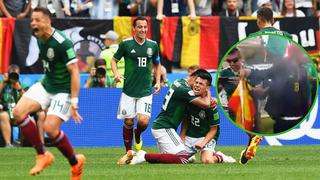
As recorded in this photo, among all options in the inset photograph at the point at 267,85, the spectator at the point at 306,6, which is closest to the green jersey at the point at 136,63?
the inset photograph at the point at 267,85

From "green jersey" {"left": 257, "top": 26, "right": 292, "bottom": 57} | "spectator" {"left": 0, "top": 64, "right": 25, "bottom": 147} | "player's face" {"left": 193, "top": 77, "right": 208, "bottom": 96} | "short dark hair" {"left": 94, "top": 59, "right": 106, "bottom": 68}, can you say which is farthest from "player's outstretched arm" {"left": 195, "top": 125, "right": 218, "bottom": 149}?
"spectator" {"left": 0, "top": 64, "right": 25, "bottom": 147}

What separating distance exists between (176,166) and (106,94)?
750 centimetres

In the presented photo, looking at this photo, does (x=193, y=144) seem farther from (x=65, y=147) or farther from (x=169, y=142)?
(x=65, y=147)

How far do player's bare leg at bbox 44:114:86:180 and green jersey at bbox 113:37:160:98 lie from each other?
198 inches

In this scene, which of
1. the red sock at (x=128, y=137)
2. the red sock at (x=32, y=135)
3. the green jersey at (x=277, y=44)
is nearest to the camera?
the red sock at (x=32, y=135)

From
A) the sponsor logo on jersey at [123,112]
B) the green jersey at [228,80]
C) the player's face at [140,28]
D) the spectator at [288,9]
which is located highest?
the player's face at [140,28]

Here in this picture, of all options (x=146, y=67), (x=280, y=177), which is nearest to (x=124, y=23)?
(x=146, y=67)

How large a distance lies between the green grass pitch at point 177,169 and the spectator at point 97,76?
368 cm

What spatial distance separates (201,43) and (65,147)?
11388 millimetres

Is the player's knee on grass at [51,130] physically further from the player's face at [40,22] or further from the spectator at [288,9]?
the spectator at [288,9]

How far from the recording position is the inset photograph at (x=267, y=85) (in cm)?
1684

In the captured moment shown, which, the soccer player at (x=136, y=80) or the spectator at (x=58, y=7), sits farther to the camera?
the spectator at (x=58, y=7)

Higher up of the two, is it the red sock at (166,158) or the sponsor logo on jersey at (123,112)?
the sponsor logo on jersey at (123,112)

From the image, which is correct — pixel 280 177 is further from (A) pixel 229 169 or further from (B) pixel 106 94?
(B) pixel 106 94
